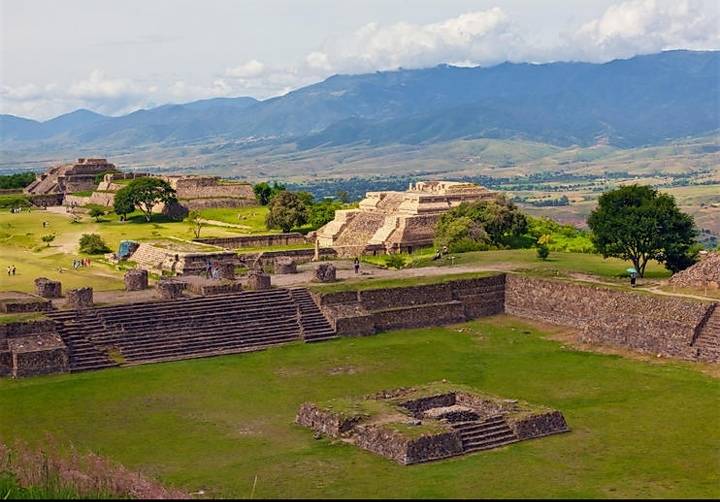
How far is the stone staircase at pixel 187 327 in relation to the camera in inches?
1486

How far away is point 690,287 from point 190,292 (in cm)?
1874

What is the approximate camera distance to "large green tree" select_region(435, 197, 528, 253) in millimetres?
58447

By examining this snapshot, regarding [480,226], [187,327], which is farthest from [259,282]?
[480,226]

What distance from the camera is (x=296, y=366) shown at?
37.0 meters

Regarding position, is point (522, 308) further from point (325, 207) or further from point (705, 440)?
point (325, 207)

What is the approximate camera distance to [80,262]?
55.1m

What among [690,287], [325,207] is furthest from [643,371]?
[325,207]

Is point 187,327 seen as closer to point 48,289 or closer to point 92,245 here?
point 48,289

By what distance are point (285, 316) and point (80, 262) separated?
1697 centimetres

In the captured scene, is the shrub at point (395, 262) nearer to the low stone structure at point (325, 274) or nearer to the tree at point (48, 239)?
the low stone structure at point (325, 274)

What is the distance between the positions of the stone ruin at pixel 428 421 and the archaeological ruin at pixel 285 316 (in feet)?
32.4

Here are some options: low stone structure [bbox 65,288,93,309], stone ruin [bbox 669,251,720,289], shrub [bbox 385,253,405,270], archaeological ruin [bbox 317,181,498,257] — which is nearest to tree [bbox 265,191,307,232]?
archaeological ruin [bbox 317,181,498,257]

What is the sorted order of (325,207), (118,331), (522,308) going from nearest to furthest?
(118,331) → (522,308) → (325,207)

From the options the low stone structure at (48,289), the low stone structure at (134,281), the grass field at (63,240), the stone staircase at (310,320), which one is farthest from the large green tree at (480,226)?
the low stone structure at (48,289)
